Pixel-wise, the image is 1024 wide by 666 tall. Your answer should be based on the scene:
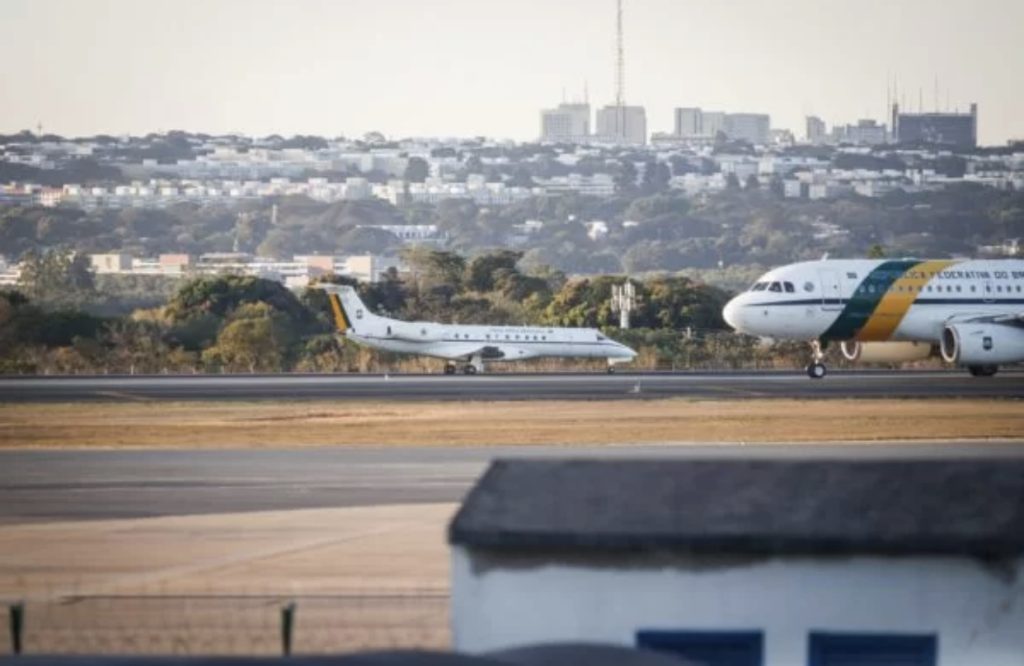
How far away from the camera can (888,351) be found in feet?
232

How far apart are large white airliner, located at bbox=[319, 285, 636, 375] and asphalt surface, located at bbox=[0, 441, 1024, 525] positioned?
3962 cm

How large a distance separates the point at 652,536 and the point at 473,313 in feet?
305

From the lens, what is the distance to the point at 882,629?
1549 cm

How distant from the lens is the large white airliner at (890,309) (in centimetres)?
6488

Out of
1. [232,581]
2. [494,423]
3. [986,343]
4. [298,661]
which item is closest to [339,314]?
[986,343]

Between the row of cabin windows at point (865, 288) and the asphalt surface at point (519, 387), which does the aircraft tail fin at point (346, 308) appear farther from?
the row of cabin windows at point (865, 288)

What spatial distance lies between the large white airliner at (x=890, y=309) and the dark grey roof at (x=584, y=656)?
52.1m


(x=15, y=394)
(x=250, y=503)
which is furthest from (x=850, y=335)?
(x=250, y=503)

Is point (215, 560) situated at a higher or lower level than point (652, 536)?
lower

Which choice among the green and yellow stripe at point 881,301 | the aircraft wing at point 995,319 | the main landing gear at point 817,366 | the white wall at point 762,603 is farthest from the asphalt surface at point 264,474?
the main landing gear at point 817,366

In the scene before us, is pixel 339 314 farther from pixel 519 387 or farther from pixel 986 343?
pixel 986 343

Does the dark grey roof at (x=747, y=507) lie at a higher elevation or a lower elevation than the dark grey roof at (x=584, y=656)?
higher

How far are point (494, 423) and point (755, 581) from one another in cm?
3438

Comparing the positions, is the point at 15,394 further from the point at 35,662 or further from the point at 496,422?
the point at 35,662
